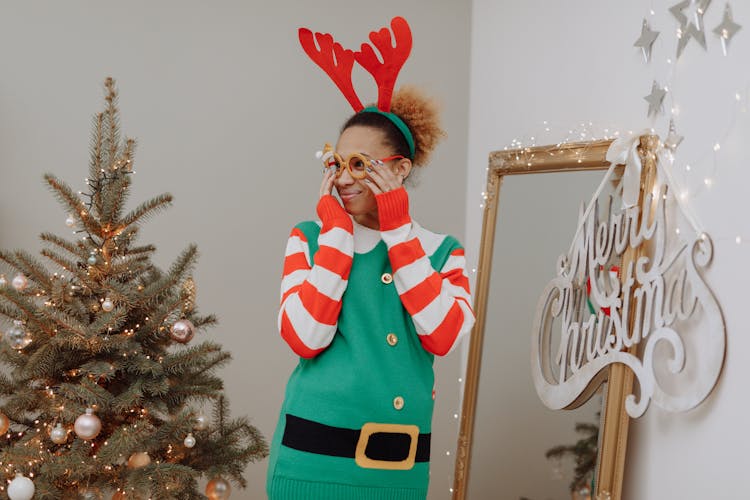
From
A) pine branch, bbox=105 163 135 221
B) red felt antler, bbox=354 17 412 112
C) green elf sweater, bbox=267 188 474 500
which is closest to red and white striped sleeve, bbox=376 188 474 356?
green elf sweater, bbox=267 188 474 500

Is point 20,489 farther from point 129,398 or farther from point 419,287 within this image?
point 419,287

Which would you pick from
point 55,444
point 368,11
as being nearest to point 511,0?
point 368,11

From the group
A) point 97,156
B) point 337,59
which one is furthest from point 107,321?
point 337,59

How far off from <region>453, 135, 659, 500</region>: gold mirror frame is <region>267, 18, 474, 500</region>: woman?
0.55m

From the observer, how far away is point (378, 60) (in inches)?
70.4

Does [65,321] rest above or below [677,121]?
below

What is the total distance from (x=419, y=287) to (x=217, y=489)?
0.73 metres

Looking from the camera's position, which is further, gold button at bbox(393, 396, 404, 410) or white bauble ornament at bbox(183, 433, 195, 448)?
white bauble ornament at bbox(183, 433, 195, 448)

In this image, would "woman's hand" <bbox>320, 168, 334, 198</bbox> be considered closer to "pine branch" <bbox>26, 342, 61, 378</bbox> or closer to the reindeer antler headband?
the reindeer antler headband

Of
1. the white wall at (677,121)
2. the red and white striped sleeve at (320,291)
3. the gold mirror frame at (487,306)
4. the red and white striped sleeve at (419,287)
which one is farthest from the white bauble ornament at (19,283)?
the white wall at (677,121)

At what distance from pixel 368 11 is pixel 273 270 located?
39.8 inches

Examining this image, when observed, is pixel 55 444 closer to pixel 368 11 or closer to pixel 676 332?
pixel 676 332

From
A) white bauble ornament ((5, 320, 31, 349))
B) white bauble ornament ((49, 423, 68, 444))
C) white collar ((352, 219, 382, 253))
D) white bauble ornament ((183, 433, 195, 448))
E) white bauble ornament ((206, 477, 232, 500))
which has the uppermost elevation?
white collar ((352, 219, 382, 253))

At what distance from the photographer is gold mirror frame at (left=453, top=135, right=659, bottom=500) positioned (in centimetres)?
201
